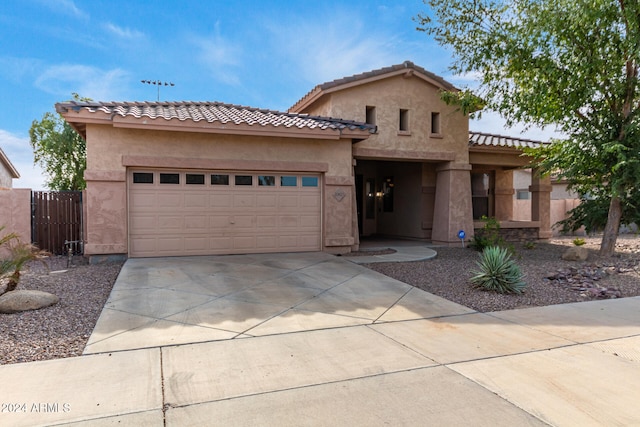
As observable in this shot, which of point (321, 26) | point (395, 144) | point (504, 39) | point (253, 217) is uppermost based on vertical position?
point (321, 26)

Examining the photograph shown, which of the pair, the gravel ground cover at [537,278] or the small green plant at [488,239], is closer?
the gravel ground cover at [537,278]

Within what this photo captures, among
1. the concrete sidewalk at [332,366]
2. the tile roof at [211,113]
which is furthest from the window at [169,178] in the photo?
the concrete sidewalk at [332,366]

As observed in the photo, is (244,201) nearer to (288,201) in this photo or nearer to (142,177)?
(288,201)

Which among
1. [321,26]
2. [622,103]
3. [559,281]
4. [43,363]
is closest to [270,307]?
[43,363]

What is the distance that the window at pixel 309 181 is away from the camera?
12487 mm

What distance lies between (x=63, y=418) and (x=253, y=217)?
28.9 ft

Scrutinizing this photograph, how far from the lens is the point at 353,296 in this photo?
738cm

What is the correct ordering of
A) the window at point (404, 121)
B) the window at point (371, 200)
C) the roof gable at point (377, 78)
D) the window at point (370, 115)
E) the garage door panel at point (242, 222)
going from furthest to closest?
1. the window at point (371, 200)
2. the window at point (404, 121)
3. the window at point (370, 115)
4. the roof gable at point (377, 78)
5. the garage door panel at point (242, 222)

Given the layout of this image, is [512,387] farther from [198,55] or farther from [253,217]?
[198,55]

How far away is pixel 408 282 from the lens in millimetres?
8742

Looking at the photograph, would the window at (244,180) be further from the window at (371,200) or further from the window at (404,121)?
the window at (371,200)

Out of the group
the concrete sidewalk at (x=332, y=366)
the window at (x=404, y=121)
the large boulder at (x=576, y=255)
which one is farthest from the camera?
the window at (x=404, y=121)

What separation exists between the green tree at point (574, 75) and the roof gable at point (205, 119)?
14.9 ft

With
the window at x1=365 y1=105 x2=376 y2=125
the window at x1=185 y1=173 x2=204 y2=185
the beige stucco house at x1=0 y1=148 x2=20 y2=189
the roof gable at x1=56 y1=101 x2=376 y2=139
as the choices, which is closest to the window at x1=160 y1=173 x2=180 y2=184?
the window at x1=185 y1=173 x2=204 y2=185
